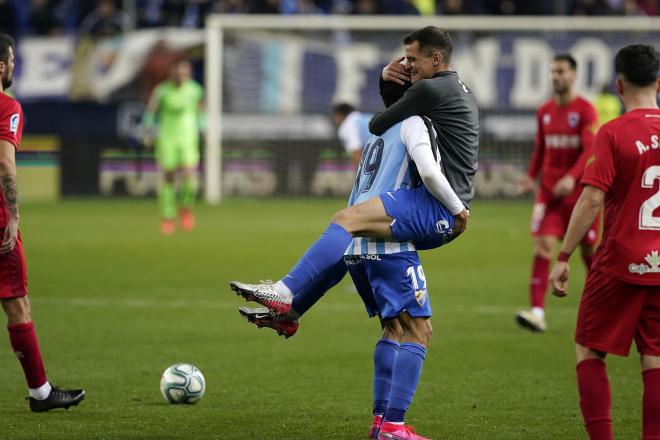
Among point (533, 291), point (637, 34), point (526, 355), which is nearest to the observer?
point (526, 355)

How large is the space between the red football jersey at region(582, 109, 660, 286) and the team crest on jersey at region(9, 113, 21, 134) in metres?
3.18

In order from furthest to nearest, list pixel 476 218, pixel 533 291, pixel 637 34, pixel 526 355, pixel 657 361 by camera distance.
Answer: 1. pixel 637 34
2. pixel 476 218
3. pixel 533 291
4. pixel 526 355
5. pixel 657 361

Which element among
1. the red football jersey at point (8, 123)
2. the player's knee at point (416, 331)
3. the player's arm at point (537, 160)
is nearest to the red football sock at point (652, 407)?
the player's knee at point (416, 331)

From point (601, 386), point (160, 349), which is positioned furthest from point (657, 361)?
point (160, 349)

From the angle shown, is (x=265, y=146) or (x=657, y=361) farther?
(x=265, y=146)

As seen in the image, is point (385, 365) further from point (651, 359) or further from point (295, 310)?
point (651, 359)

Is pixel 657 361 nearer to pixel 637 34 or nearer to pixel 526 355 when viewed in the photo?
pixel 526 355

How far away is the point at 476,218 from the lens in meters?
22.2

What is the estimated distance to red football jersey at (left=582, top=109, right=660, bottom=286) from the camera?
17.5 ft

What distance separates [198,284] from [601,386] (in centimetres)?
844

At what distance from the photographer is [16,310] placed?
686cm

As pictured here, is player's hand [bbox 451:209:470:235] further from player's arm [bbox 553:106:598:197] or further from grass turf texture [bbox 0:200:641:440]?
player's arm [bbox 553:106:598:197]

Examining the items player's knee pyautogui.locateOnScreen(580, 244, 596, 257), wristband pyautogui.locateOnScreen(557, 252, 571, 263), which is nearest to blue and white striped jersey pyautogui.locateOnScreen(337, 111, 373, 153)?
player's knee pyautogui.locateOnScreen(580, 244, 596, 257)

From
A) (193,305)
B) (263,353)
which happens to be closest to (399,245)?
(263,353)
